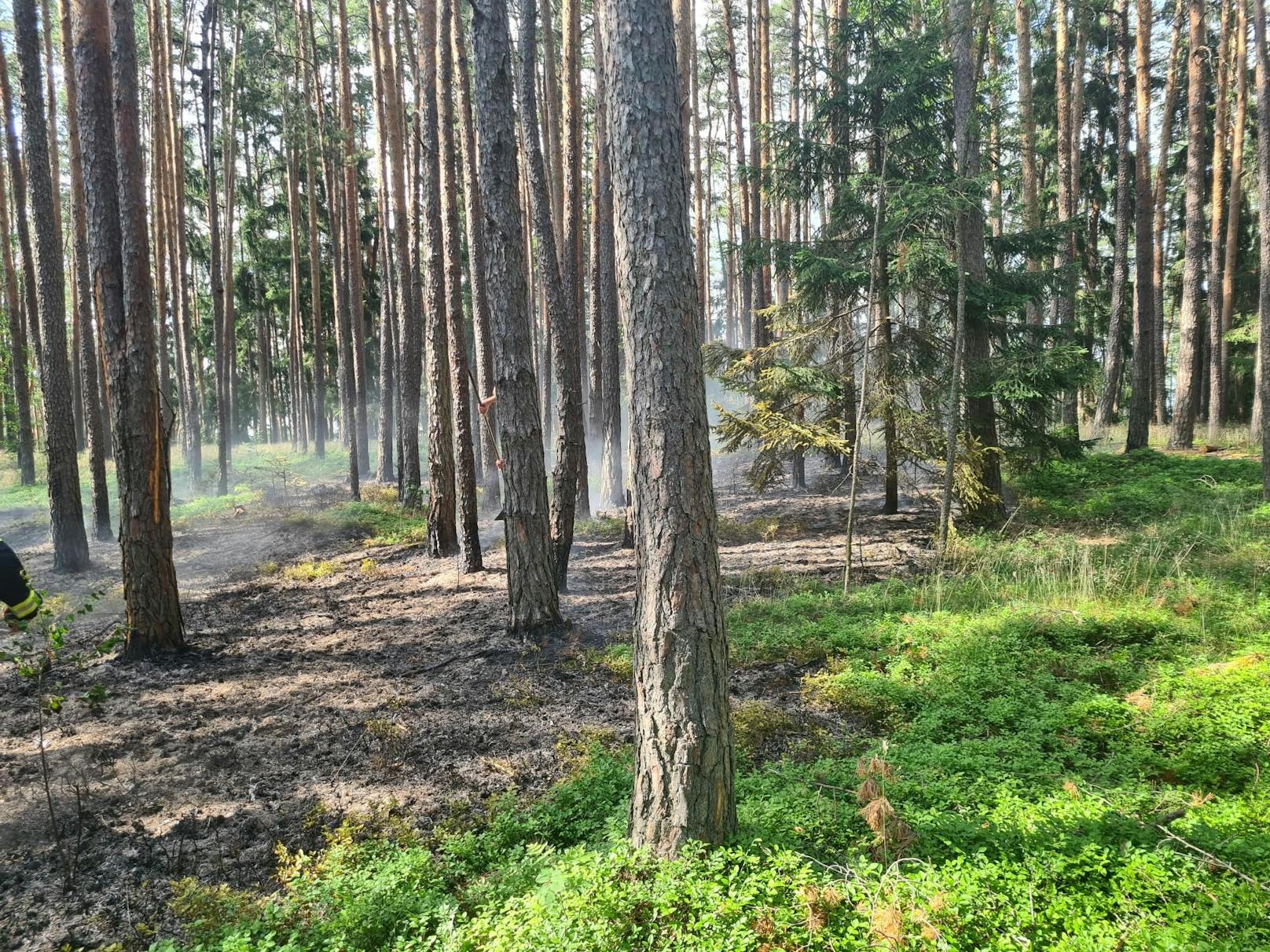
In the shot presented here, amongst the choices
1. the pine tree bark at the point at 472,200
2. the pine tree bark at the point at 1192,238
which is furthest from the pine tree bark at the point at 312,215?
the pine tree bark at the point at 1192,238

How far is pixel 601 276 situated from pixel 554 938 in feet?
43.2

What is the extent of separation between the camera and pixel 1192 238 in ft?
49.6

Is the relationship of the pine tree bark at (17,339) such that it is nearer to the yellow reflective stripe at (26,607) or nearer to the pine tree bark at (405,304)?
the pine tree bark at (405,304)

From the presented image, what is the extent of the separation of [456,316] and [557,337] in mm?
1427

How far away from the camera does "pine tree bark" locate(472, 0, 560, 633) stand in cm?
696

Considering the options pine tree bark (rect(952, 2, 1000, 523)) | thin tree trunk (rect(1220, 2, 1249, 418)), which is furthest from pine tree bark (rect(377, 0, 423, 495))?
thin tree trunk (rect(1220, 2, 1249, 418))

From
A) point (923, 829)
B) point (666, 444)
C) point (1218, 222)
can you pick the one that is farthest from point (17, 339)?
point (1218, 222)

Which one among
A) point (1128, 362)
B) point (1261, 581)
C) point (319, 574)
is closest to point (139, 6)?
point (319, 574)

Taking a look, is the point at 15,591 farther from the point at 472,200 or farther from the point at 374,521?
the point at 374,521

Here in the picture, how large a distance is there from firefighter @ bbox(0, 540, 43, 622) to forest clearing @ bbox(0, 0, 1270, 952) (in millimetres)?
29

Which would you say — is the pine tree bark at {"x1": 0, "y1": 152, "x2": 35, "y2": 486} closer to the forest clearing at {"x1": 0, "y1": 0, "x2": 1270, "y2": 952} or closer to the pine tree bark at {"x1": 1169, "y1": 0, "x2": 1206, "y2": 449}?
the forest clearing at {"x1": 0, "y1": 0, "x2": 1270, "y2": 952}

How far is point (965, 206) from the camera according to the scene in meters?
8.98

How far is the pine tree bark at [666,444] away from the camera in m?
3.09

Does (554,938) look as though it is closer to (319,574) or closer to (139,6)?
(319,574)
